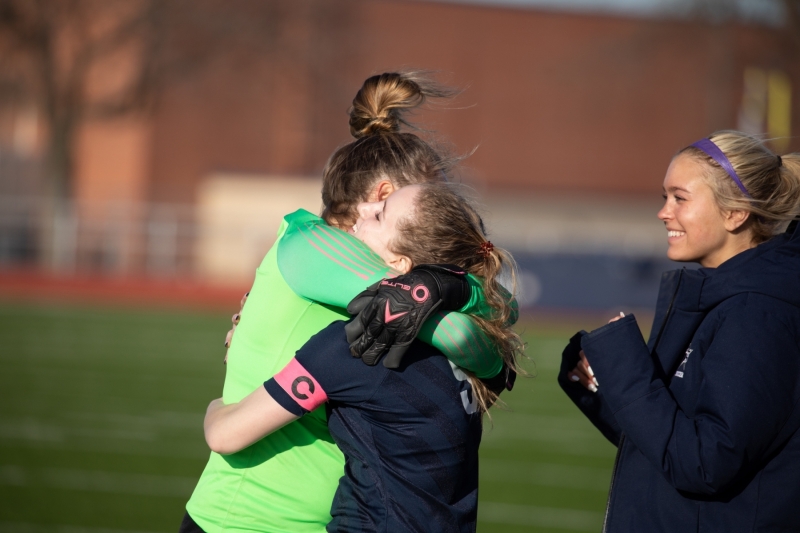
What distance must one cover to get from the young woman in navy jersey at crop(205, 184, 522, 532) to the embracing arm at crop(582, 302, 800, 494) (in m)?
0.28

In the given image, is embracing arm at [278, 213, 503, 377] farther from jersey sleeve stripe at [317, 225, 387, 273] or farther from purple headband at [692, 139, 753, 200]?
purple headband at [692, 139, 753, 200]

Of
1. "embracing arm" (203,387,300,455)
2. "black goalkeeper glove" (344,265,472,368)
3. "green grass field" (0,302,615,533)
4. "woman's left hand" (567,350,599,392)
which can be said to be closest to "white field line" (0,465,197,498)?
"green grass field" (0,302,615,533)

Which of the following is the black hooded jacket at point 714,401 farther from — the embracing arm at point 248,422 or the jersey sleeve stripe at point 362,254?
the embracing arm at point 248,422

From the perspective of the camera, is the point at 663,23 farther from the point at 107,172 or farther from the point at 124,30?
the point at 107,172

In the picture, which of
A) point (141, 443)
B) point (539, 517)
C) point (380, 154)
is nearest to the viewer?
point (380, 154)

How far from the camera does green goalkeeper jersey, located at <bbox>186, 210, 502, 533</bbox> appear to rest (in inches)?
81.9

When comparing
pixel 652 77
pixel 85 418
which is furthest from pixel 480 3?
pixel 85 418

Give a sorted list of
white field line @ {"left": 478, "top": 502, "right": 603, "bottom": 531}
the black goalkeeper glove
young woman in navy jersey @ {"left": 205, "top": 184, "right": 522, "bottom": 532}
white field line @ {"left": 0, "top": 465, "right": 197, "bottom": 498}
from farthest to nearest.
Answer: white field line @ {"left": 0, "top": 465, "right": 197, "bottom": 498}
white field line @ {"left": 478, "top": 502, "right": 603, "bottom": 531}
young woman in navy jersey @ {"left": 205, "top": 184, "right": 522, "bottom": 532}
the black goalkeeper glove

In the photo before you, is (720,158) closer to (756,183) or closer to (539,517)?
(756,183)

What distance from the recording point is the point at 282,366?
7.04 ft

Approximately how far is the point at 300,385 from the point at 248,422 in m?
0.14

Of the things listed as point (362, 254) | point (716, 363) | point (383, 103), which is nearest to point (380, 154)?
point (383, 103)

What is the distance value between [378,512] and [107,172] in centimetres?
2944

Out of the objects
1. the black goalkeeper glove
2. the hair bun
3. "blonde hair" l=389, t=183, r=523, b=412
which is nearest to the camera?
the black goalkeeper glove
